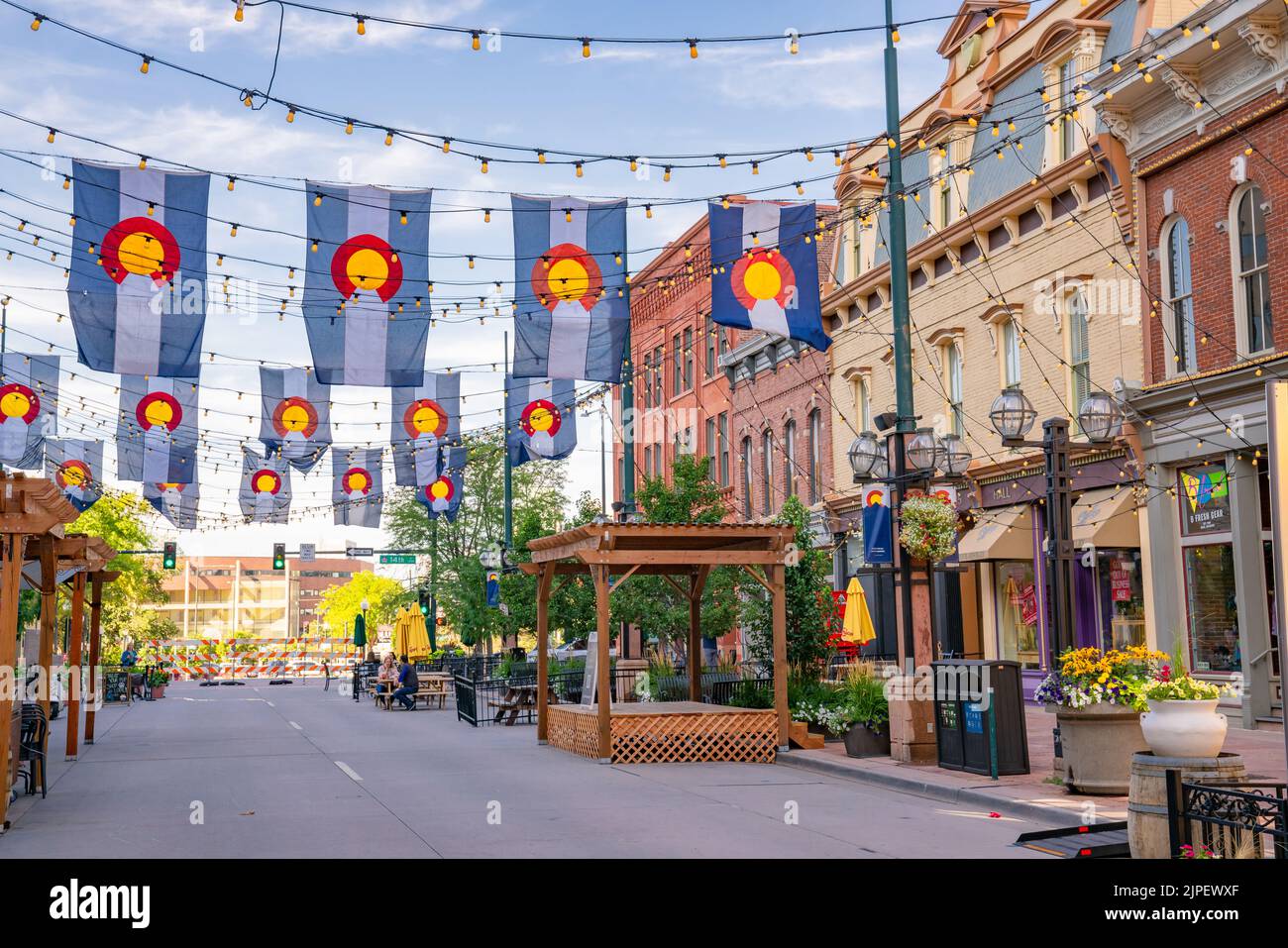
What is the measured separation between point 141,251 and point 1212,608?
17970 millimetres

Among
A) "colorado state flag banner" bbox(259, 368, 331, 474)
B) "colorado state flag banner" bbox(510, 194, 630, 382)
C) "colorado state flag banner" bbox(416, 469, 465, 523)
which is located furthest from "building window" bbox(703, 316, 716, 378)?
"colorado state flag banner" bbox(510, 194, 630, 382)

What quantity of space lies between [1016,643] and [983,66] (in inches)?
498

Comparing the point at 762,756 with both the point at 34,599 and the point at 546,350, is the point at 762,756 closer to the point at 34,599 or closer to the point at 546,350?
the point at 546,350

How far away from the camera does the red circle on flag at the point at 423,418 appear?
32.0m

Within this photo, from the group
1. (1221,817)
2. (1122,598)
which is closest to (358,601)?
(1122,598)

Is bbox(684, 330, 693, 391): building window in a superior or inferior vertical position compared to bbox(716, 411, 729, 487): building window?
superior

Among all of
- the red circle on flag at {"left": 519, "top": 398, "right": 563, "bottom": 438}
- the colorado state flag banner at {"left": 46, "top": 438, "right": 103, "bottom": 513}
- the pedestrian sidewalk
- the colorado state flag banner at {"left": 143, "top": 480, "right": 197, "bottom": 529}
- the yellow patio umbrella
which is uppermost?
the red circle on flag at {"left": 519, "top": 398, "right": 563, "bottom": 438}

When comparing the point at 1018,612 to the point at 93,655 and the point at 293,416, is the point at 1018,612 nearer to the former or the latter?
the point at 293,416

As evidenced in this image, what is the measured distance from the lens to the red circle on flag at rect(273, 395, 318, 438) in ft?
99.0

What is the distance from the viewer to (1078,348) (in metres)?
25.6

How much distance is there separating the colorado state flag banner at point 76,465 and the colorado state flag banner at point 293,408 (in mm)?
6481

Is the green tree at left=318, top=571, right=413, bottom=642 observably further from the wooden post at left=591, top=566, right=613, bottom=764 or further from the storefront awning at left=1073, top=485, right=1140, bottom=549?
the wooden post at left=591, top=566, right=613, bottom=764

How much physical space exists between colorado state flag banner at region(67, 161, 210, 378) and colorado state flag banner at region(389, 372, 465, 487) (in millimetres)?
9331

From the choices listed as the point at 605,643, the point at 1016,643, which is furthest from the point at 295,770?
the point at 1016,643
